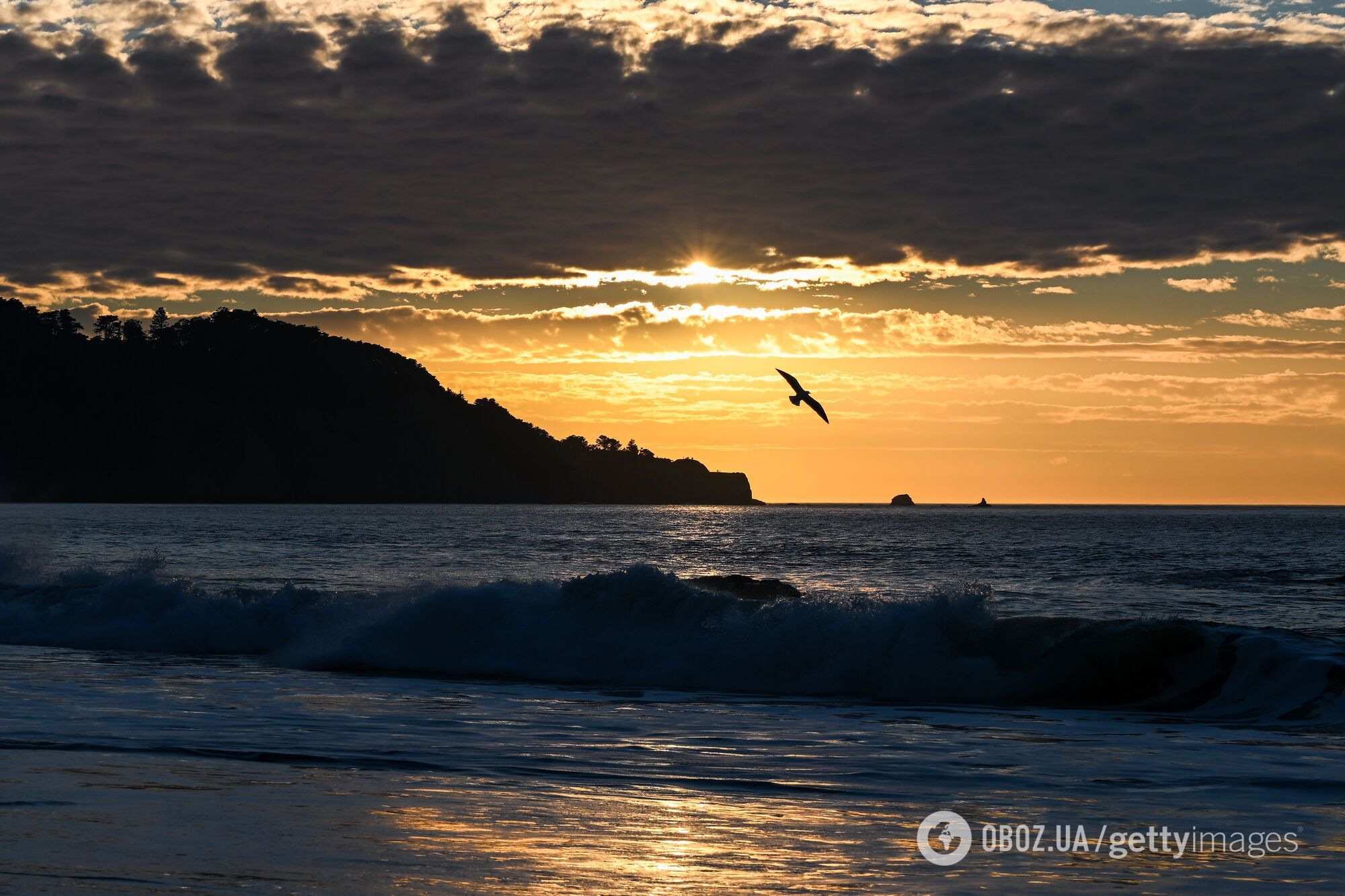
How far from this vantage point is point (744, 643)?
71.4 ft

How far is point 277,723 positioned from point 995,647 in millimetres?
12039

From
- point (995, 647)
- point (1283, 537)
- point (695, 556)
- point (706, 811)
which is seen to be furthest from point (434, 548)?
point (1283, 537)

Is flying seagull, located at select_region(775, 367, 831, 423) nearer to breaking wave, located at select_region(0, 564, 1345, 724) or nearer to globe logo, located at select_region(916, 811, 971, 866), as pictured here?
breaking wave, located at select_region(0, 564, 1345, 724)

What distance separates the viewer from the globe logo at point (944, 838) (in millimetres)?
8750

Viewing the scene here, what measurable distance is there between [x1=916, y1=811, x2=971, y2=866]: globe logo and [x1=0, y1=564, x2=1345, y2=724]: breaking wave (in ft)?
28.8

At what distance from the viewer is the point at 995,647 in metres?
21.1

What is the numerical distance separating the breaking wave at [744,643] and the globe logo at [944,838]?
8783 mm

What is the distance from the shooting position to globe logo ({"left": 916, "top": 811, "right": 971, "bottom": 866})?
875 centimetres

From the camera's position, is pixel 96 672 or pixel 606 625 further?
pixel 606 625

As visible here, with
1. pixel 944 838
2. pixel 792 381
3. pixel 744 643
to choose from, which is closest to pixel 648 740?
pixel 944 838

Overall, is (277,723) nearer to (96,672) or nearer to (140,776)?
(140,776)

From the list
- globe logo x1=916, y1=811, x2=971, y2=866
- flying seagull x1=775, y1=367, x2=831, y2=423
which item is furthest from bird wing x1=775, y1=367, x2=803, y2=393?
globe logo x1=916, y1=811, x2=971, y2=866

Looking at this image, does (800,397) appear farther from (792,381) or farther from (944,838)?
(944,838)

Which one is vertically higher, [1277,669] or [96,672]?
[1277,669]
